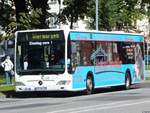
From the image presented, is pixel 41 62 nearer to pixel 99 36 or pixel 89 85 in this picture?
pixel 89 85

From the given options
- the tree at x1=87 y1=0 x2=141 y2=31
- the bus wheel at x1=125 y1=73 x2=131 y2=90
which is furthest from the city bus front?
the tree at x1=87 y1=0 x2=141 y2=31

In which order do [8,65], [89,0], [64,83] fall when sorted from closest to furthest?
[64,83], [8,65], [89,0]

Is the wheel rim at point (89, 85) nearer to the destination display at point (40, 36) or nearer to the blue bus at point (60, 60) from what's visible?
the blue bus at point (60, 60)

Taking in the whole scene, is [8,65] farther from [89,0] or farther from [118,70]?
[89,0]

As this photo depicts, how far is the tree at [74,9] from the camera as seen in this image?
1703 inches

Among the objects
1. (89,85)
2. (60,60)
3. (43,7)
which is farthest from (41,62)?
(43,7)

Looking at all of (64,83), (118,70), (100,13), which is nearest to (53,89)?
(64,83)

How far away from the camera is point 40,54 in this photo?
26406 mm

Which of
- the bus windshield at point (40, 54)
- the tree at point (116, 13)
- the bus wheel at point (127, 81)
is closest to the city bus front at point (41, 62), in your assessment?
the bus windshield at point (40, 54)

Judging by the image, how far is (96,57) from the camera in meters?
28.5

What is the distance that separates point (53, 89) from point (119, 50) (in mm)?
5635

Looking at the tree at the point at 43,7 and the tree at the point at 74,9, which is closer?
the tree at the point at 43,7

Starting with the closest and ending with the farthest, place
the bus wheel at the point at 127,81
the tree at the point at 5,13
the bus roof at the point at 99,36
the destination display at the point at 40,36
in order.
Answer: the destination display at the point at 40,36
the bus roof at the point at 99,36
the bus wheel at the point at 127,81
the tree at the point at 5,13

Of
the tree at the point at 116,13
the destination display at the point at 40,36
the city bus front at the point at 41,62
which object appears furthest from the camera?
the tree at the point at 116,13
